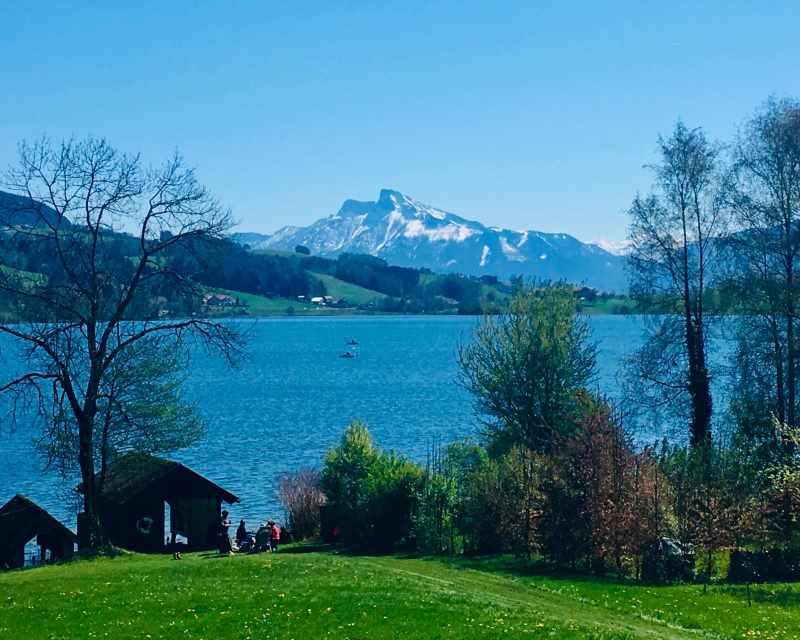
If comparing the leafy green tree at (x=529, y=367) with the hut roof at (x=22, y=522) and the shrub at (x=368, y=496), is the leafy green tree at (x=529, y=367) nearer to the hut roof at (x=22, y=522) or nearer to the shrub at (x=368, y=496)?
the shrub at (x=368, y=496)

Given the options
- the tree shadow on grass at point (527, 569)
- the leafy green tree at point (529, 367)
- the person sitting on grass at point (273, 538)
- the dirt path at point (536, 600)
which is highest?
the leafy green tree at point (529, 367)

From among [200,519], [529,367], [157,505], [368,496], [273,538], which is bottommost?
[273,538]

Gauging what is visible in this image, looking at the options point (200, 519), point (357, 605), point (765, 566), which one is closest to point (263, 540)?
point (200, 519)

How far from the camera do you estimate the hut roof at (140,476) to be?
3706cm

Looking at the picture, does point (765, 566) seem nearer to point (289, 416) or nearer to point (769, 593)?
point (769, 593)

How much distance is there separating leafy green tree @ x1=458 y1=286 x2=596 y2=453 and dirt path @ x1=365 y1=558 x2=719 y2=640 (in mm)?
13442

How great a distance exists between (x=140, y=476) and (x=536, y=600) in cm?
2167

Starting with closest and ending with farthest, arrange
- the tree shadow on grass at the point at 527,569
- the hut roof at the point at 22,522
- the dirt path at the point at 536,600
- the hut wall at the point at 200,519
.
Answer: the dirt path at the point at 536,600, the tree shadow on grass at the point at 527,569, the hut roof at the point at 22,522, the hut wall at the point at 200,519

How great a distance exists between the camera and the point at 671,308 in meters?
37.5

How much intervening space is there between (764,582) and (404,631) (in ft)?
43.8

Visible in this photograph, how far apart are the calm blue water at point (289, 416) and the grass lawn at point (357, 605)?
405 inches

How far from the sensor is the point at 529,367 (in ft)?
130

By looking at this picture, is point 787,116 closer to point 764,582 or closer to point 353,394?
point 764,582

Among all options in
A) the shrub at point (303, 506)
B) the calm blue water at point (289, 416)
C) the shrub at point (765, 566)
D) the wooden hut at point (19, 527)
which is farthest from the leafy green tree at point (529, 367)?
the wooden hut at point (19, 527)
